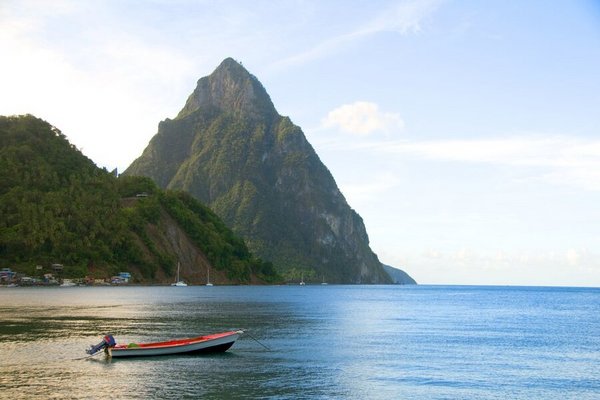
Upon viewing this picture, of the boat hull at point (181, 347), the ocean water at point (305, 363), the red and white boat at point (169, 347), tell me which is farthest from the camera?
the boat hull at point (181, 347)

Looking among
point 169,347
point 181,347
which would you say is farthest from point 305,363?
point 169,347

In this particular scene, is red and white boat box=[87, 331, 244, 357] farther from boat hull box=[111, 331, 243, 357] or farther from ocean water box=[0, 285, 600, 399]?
ocean water box=[0, 285, 600, 399]

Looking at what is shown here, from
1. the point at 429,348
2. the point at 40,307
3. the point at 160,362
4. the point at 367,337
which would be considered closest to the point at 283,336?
the point at 367,337

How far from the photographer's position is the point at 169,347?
60.9 metres

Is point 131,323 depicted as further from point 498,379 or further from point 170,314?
point 498,379

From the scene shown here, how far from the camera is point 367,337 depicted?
83.0 metres

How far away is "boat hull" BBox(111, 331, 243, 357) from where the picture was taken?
59469 mm

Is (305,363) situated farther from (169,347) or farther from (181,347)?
(169,347)

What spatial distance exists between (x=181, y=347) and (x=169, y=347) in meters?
1.16

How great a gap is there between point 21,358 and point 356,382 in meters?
29.9

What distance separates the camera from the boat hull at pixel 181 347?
59469mm

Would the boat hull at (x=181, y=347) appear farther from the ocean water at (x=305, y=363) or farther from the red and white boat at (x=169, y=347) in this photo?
the ocean water at (x=305, y=363)

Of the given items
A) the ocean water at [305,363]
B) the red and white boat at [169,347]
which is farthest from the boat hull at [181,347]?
the ocean water at [305,363]

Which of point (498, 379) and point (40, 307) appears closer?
point (498, 379)
